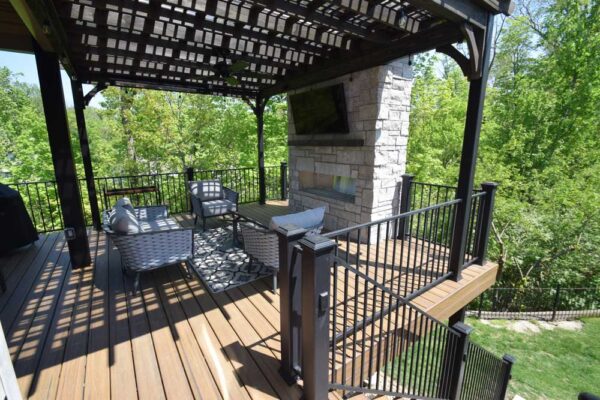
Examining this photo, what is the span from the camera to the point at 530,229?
8.15 meters

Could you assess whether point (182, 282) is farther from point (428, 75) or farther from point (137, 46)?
point (428, 75)

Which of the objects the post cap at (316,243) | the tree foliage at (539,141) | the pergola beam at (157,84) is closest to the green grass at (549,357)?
the tree foliage at (539,141)

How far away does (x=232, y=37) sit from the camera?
3529 mm

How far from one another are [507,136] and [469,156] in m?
10.6

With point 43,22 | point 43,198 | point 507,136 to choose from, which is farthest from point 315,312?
point 43,198

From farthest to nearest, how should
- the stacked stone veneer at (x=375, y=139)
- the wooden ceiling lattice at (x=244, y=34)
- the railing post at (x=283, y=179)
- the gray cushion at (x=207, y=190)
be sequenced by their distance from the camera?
the railing post at (x=283, y=179), the gray cushion at (x=207, y=190), the stacked stone veneer at (x=375, y=139), the wooden ceiling lattice at (x=244, y=34)

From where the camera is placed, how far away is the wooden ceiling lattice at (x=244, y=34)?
2.65 m

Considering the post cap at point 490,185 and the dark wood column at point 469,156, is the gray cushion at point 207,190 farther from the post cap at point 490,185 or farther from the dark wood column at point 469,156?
the post cap at point 490,185

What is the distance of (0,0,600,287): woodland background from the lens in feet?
28.3

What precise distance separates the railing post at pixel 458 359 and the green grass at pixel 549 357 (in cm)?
349

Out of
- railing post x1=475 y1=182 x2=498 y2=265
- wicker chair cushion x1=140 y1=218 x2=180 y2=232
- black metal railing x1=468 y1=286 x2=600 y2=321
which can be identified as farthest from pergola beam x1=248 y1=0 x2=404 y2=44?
black metal railing x1=468 y1=286 x2=600 y2=321

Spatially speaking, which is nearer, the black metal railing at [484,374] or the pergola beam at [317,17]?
the pergola beam at [317,17]

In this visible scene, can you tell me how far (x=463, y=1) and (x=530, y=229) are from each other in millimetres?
8288

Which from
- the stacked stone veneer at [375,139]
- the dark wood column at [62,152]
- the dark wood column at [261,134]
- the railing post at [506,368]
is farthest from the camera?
the dark wood column at [261,134]
